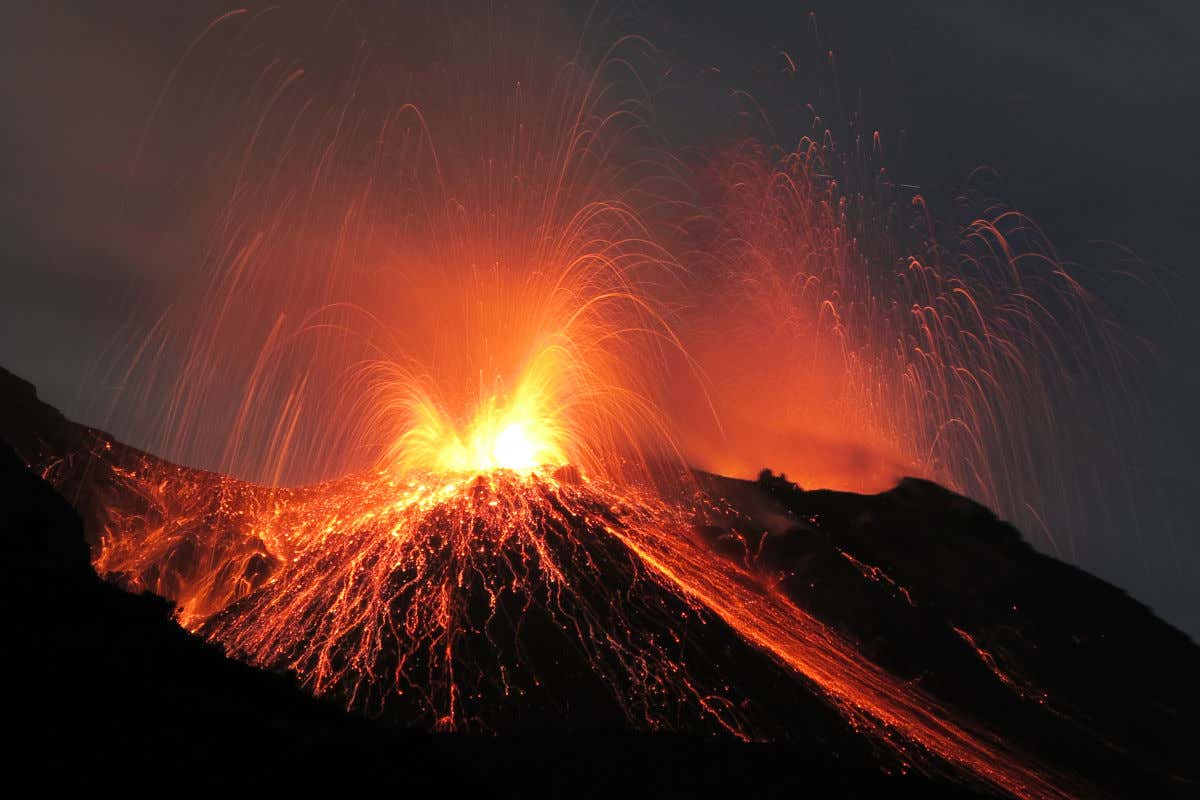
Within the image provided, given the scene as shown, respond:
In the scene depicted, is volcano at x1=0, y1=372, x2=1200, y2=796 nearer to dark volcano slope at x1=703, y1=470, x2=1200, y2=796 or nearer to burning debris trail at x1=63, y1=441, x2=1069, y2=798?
burning debris trail at x1=63, y1=441, x2=1069, y2=798

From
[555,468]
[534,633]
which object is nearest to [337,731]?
[534,633]

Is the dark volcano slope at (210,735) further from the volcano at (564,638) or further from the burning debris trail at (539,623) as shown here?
the burning debris trail at (539,623)

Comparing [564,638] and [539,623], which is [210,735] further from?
[539,623]

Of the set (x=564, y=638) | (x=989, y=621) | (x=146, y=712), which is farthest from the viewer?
(x=989, y=621)

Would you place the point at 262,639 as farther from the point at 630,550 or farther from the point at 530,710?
the point at 630,550

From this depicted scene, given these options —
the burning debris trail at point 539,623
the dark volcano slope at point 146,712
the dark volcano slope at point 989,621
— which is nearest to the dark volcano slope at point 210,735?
the dark volcano slope at point 146,712

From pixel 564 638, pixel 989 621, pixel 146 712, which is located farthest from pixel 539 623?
pixel 989 621
